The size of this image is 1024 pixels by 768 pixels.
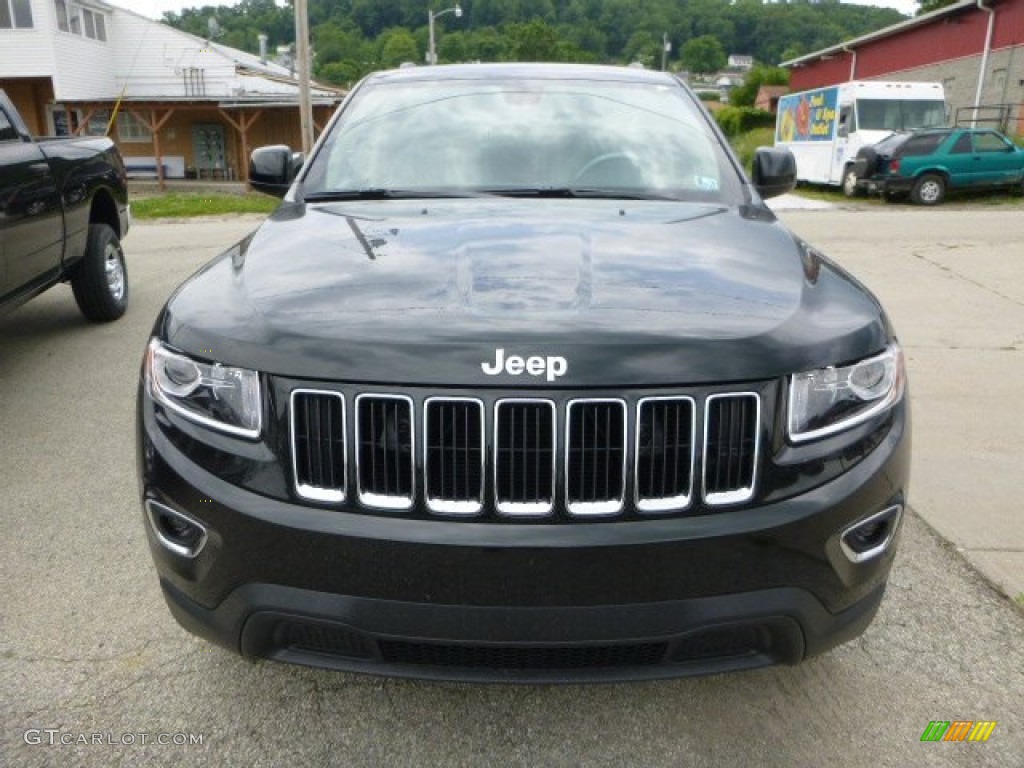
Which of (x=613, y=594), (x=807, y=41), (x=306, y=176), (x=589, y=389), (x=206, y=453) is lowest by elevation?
(x=613, y=594)

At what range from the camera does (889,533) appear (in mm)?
2121

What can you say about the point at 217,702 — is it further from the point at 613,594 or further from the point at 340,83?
the point at 340,83

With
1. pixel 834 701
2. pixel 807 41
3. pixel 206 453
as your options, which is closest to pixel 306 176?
pixel 206 453

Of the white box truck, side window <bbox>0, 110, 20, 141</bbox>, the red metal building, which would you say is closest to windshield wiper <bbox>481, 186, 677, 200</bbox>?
side window <bbox>0, 110, 20, 141</bbox>

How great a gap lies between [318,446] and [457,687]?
0.96 metres

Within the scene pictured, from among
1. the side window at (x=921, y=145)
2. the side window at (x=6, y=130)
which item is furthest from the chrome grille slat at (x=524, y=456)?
the side window at (x=921, y=145)

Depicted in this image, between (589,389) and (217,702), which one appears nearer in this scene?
(589,389)

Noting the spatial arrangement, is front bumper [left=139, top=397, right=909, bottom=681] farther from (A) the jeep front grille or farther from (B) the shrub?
(B) the shrub

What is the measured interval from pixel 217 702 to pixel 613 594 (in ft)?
4.06

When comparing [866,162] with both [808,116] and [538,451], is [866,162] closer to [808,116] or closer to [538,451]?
[808,116]

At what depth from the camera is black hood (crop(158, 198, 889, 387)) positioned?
1.91 metres

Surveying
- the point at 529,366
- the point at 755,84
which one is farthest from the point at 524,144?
the point at 755,84

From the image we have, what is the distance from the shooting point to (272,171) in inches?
148

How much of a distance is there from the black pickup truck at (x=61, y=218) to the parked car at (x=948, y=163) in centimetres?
1673
